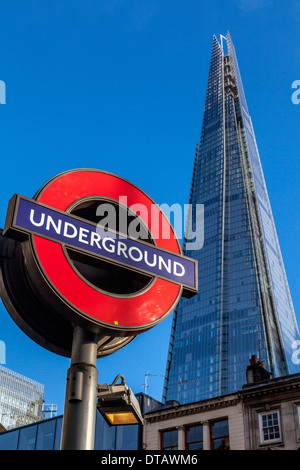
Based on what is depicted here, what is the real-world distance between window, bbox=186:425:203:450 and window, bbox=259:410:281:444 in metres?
3.95

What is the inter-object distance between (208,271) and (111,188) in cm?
19116

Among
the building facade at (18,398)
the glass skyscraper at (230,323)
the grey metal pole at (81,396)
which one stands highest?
the glass skyscraper at (230,323)

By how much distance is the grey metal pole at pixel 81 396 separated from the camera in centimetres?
548

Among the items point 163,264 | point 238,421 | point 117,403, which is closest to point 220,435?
point 238,421

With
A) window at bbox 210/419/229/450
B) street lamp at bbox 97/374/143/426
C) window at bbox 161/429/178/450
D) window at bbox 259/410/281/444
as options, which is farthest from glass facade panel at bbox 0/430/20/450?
street lamp at bbox 97/374/143/426

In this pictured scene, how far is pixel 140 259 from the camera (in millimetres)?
6832

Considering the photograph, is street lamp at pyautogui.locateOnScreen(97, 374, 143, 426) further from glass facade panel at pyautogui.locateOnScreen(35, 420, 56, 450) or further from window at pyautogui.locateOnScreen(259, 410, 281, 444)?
glass facade panel at pyautogui.locateOnScreen(35, 420, 56, 450)

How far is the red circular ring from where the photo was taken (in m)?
5.96

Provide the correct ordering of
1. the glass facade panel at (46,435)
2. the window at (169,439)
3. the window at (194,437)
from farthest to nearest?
the glass facade panel at (46,435) < the window at (169,439) < the window at (194,437)

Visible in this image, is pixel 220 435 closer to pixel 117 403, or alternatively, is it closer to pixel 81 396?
pixel 117 403

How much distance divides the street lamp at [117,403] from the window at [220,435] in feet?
92.0

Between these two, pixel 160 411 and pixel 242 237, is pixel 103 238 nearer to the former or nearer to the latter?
pixel 160 411

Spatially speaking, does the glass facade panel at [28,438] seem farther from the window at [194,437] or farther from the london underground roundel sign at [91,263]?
the london underground roundel sign at [91,263]

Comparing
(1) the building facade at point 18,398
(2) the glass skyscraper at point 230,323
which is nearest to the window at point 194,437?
(2) the glass skyscraper at point 230,323
